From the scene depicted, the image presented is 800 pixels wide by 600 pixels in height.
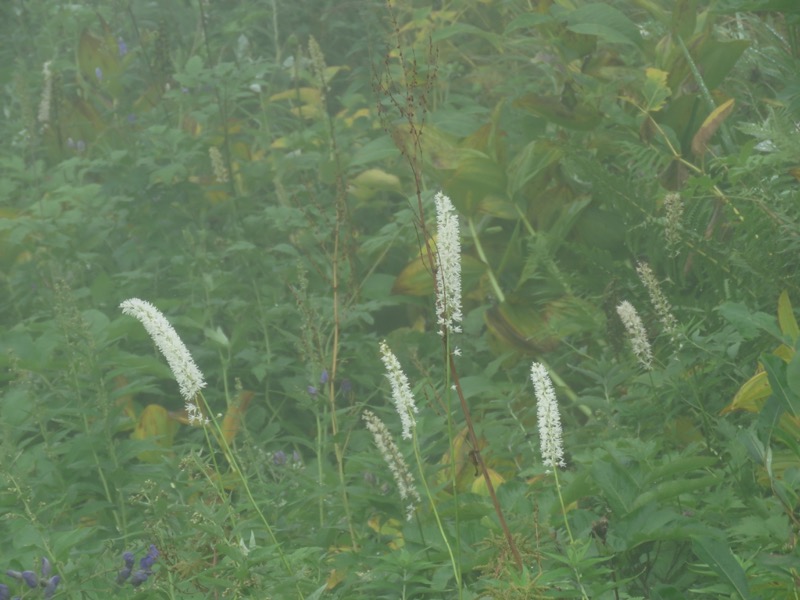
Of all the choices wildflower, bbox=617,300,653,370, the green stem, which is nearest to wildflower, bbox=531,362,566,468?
wildflower, bbox=617,300,653,370

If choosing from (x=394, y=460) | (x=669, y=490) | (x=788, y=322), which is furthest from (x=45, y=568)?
(x=788, y=322)

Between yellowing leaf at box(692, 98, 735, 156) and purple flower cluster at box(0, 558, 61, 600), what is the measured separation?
1.86 metres

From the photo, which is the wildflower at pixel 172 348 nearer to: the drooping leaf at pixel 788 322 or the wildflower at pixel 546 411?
the wildflower at pixel 546 411

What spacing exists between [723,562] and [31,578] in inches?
41.3

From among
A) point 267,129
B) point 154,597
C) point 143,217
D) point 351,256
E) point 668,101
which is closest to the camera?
point 154,597

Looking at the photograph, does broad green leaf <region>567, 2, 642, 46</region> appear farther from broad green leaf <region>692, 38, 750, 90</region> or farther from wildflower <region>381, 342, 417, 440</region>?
wildflower <region>381, 342, 417, 440</region>

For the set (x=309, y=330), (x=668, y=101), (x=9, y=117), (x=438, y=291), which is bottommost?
(x=9, y=117)

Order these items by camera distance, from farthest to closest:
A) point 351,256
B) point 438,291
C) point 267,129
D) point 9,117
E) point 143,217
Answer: point 9,117
point 267,129
point 143,217
point 351,256
point 438,291

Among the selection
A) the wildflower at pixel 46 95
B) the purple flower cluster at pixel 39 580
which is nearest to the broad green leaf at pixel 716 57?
the purple flower cluster at pixel 39 580

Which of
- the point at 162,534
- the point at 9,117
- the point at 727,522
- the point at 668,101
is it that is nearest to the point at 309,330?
the point at 162,534

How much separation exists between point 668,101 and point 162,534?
2.00 meters

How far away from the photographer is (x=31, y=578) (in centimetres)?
207

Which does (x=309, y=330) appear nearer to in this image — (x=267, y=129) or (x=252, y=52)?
(x=267, y=129)

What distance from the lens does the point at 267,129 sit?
5.35 m
